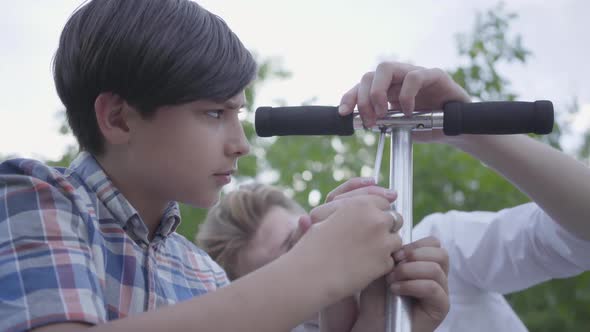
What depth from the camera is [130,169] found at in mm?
1369

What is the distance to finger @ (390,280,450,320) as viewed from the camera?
1.20m

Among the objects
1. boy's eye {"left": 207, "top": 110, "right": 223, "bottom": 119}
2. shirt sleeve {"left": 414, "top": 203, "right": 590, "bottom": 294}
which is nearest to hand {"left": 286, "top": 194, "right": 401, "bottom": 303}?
boy's eye {"left": 207, "top": 110, "right": 223, "bottom": 119}

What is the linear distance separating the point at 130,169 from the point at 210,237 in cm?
137

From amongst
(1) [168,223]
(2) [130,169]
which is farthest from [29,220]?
(1) [168,223]

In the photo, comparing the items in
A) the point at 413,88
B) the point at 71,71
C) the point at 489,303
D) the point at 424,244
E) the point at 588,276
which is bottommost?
the point at 588,276

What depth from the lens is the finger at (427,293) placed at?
47.1 inches

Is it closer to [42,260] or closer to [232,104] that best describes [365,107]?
[232,104]

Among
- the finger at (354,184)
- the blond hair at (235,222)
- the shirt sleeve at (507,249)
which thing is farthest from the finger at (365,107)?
the blond hair at (235,222)

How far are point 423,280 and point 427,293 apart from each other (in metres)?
0.03

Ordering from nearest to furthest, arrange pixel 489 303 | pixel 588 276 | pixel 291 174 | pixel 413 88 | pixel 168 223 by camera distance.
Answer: pixel 413 88, pixel 168 223, pixel 489 303, pixel 588 276, pixel 291 174

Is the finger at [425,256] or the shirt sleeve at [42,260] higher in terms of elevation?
the shirt sleeve at [42,260]

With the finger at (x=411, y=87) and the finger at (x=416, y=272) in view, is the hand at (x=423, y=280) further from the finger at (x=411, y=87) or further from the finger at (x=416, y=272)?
the finger at (x=411, y=87)

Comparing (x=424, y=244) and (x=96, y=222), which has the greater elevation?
(x=96, y=222)

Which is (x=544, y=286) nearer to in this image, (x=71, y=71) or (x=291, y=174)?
(x=291, y=174)
